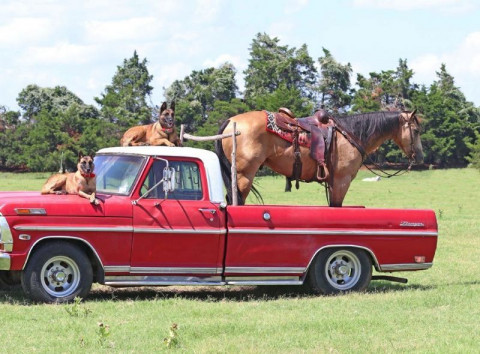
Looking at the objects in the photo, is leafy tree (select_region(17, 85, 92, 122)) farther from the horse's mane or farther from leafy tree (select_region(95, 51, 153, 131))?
the horse's mane

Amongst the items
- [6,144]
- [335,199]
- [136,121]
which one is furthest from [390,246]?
[6,144]

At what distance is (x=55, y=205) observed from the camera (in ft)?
30.7

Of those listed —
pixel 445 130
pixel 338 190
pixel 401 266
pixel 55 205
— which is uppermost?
pixel 445 130

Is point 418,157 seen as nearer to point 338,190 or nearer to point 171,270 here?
point 338,190

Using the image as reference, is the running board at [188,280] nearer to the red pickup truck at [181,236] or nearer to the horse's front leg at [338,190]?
the red pickup truck at [181,236]

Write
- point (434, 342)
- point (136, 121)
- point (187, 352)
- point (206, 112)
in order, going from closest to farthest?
point (187, 352), point (434, 342), point (136, 121), point (206, 112)

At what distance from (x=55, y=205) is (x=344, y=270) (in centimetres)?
350

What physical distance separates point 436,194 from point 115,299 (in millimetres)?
27394

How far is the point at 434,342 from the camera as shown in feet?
25.2

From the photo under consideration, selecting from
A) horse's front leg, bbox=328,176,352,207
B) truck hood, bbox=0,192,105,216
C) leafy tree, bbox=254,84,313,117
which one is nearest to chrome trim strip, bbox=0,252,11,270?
truck hood, bbox=0,192,105,216

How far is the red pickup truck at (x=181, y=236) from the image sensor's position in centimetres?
936

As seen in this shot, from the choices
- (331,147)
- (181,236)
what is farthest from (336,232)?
(331,147)

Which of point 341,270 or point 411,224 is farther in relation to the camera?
point 411,224

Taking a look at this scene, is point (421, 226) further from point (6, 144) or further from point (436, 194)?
point (6, 144)
